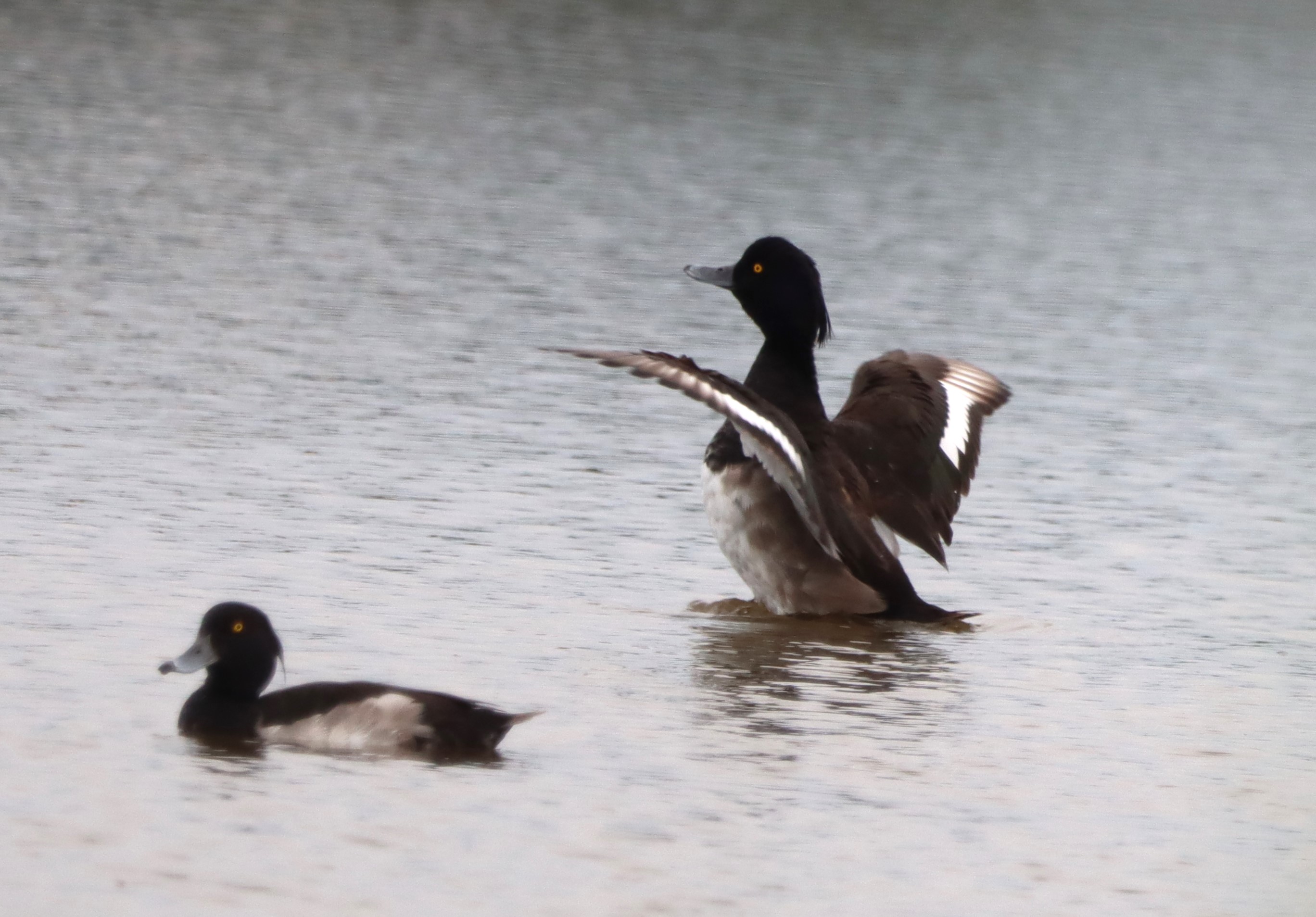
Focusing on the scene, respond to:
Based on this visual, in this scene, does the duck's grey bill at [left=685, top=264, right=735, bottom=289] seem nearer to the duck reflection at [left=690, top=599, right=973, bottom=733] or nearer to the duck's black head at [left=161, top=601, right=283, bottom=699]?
the duck reflection at [left=690, top=599, right=973, bottom=733]

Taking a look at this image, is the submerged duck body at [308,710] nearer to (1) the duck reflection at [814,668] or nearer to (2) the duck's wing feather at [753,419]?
(1) the duck reflection at [814,668]

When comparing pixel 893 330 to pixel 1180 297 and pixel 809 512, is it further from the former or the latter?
pixel 809 512

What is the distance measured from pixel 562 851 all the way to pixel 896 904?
92 centimetres

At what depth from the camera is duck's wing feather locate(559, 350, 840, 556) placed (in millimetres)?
8609

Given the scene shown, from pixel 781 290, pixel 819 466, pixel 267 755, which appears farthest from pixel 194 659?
pixel 781 290

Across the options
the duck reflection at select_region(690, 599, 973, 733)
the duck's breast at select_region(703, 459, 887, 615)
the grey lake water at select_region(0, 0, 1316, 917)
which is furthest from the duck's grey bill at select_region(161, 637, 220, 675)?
the duck's breast at select_region(703, 459, 887, 615)

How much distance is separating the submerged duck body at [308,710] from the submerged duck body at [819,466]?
2141 mm

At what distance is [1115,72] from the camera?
147 feet

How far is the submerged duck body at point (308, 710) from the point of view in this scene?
737 centimetres

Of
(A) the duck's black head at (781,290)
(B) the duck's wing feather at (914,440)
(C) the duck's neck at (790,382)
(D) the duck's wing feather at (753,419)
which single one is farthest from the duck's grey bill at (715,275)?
(D) the duck's wing feather at (753,419)

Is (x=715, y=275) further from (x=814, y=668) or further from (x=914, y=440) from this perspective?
(x=814, y=668)

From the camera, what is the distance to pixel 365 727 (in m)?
7.39

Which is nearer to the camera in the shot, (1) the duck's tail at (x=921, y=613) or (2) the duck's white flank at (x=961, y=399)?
(1) the duck's tail at (x=921, y=613)

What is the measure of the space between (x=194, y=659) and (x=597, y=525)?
3.97 metres
